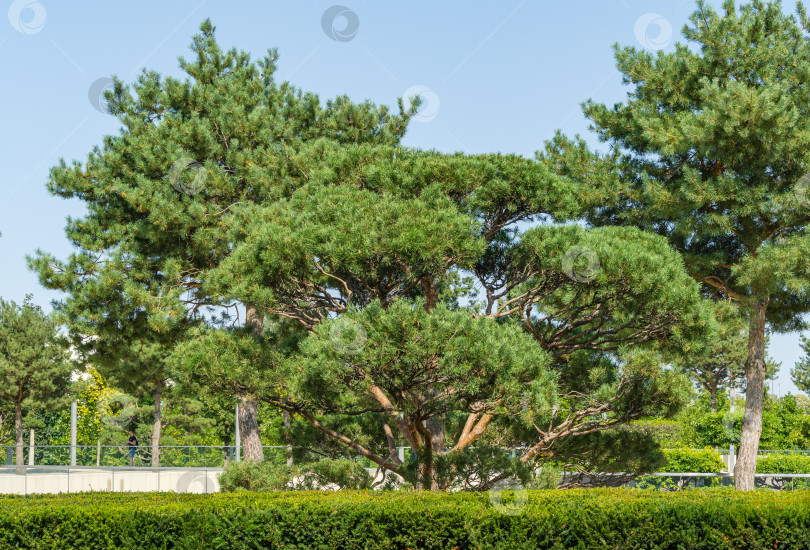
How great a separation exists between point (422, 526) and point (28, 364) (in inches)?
1074

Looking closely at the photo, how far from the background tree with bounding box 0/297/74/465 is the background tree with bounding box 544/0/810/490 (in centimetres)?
2301

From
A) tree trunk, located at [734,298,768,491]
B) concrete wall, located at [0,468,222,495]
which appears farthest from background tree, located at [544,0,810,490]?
concrete wall, located at [0,468,222,495]

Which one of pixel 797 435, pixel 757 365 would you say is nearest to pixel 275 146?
pixel 757 365

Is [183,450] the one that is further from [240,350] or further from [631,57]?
[631,57]

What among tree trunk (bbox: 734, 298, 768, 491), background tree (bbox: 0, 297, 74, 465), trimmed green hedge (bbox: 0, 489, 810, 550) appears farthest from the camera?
background tree (bbox: 0, 297, 74, 465)

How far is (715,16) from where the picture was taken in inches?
591

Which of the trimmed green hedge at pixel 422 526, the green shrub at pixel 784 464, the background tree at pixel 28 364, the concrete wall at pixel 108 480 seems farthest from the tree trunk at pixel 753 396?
the background tree at pixel 28 364

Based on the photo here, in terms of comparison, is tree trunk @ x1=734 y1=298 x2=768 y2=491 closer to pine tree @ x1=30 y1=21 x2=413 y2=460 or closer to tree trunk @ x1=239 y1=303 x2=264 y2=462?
pine tree @ x1=30 y1=21 x2=413 y2=460

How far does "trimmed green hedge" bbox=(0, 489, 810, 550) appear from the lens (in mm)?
7238

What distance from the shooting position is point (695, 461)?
20578 millimetres

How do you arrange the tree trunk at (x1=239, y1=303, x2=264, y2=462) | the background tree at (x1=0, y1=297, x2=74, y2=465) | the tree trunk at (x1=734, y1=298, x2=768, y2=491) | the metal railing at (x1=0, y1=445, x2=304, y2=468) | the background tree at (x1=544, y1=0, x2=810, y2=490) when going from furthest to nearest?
the background tree at (x1=0, y1=297, x2=74, y2=465)
the metal railing at (x1=0, y1=445, x2=304, y2=468)
the tree trunk at (x1=239, y1=303, x2=264, y2=462)
the tree trunk at (x1=734, y1=298, x2=768, y2=491)
the background tree at (x1=544, y1=0, x2=810, y2=490)

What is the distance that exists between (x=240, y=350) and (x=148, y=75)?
30.2 feet

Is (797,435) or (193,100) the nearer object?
(193,100)

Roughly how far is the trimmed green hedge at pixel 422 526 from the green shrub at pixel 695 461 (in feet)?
45.4
